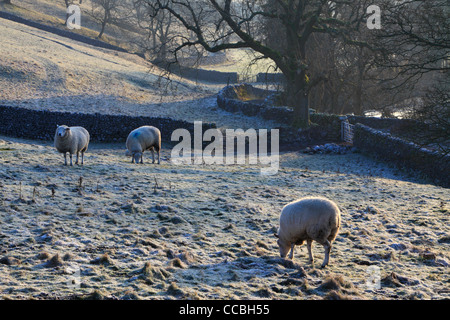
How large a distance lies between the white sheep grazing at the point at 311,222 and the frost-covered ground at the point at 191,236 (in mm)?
402

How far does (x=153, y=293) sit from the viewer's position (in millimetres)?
5656

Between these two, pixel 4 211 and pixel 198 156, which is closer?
pixel 4 211

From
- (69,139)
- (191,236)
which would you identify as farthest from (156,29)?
(191,236)

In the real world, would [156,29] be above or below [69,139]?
above

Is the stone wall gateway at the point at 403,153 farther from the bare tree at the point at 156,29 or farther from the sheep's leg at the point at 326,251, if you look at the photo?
the bare tree at the point at 156,29

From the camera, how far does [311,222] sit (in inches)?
270

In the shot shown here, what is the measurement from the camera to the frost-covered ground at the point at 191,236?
5977mm

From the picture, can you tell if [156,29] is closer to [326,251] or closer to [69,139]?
[69,139]

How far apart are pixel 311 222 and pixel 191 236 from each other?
2.34m

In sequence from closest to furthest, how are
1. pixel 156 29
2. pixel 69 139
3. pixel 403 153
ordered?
1. pixel 69 139
2. pixel 403 153
3. pixel 156 29

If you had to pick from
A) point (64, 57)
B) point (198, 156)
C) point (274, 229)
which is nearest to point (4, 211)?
point (274, 229)

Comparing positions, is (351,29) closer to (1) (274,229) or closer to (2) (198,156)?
(2) (198,156)

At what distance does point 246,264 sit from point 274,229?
2.10 metres

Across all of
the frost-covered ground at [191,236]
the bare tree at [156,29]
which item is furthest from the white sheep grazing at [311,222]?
the bare tree at [156,29]
